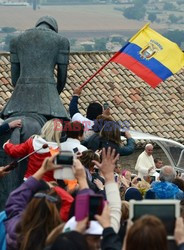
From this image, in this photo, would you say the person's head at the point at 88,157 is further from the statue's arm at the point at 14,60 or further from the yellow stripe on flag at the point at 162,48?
the yellow stripe on flag at the point at 162,48

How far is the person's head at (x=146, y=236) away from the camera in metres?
7.01

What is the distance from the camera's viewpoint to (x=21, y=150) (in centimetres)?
1162

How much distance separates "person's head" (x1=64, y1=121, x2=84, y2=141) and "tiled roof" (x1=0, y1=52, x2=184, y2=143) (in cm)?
1729

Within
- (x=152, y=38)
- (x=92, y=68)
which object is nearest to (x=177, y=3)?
(x=92, y=68)

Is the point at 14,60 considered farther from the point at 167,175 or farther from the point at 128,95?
the point at 128,95

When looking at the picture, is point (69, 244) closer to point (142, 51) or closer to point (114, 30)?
point (142, 51)

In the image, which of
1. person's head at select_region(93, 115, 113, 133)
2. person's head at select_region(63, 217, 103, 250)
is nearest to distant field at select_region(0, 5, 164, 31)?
person's head at select_region(93, 115, 113, 133)

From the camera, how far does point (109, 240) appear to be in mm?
7414

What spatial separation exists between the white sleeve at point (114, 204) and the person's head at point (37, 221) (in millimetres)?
406

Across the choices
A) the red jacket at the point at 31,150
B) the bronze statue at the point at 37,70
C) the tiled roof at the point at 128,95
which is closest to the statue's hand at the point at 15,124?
the bronze statue at the point at 37,70

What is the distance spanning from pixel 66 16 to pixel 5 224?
147 meters

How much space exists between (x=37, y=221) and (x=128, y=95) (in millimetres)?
24763

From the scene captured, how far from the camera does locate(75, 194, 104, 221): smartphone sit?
7363 mm

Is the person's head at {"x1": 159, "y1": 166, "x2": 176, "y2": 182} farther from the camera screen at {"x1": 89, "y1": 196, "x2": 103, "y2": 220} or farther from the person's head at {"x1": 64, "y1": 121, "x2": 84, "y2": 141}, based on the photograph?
the camera screen at {"x1": 89, "y1": 196, "x2": 103, "y2": 220}
